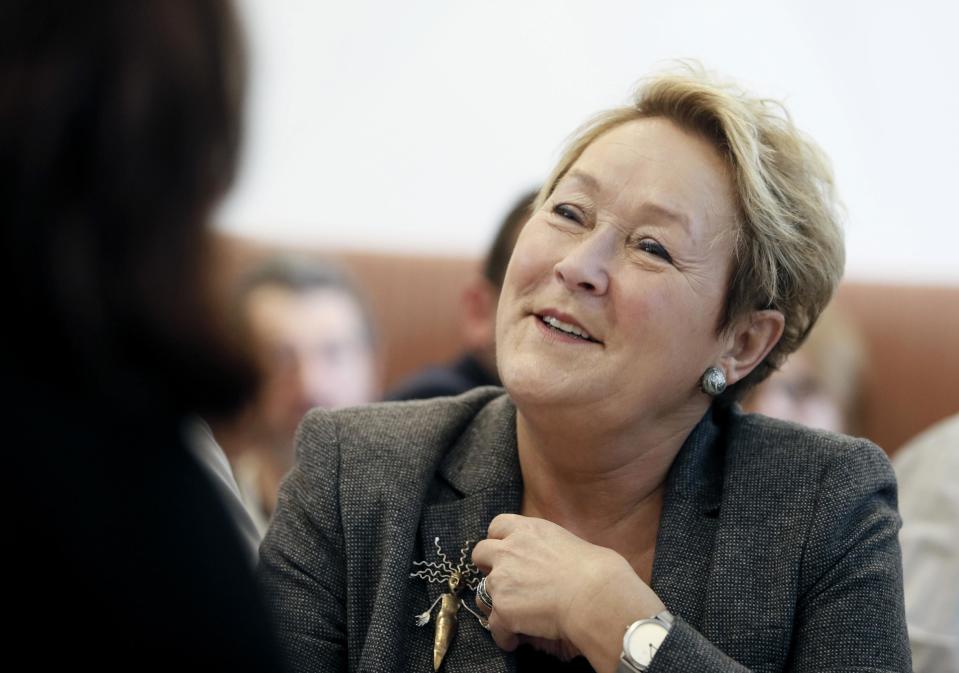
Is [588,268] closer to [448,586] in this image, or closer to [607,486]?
[607,486]

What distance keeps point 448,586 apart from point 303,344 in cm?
177

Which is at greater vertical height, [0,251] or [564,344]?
[0,251]

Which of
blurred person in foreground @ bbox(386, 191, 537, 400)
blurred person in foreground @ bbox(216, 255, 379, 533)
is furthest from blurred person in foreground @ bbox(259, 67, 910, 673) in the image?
blurred person in foreground @ bbox(216, 255, 379, 533)

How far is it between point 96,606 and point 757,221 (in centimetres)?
112

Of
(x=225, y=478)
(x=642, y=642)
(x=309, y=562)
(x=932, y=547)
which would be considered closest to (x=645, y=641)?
(x=642, y=642)

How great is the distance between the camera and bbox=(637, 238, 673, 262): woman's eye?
1566 millimetres

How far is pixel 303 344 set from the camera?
318 centimetres

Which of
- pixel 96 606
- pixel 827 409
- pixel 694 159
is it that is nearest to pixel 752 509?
pixel 694 159

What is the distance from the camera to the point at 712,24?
3836 mm

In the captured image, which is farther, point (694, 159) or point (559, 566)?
point (694, 159)

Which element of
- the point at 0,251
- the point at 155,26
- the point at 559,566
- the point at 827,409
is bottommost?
the point at 827,409

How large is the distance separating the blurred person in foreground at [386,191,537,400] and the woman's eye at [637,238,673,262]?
1034mm

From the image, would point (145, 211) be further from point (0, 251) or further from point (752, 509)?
point (752, 509)

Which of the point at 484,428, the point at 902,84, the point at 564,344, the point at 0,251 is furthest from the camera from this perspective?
the point at 902,84
